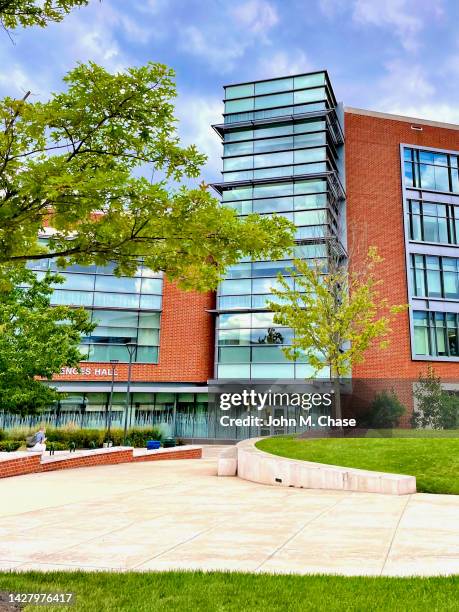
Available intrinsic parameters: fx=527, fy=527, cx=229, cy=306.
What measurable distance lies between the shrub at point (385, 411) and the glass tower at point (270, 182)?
9.51 m

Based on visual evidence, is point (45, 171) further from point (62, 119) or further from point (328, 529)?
point (328, 529)

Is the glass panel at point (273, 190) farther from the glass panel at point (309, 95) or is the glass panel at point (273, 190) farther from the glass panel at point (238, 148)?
the glass panel at point (309, 95)

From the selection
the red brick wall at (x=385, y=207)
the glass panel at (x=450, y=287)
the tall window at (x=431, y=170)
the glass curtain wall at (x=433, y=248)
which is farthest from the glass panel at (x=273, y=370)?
the tall window at (x=431, y=170)

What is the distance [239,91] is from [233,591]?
42782 millimetres

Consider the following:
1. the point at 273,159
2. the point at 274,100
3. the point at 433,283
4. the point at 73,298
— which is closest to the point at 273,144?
the point at 273,159

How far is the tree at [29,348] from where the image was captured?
2597 cm

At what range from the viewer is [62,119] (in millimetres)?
6230

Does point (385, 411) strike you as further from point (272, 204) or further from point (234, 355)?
point (272, 204)

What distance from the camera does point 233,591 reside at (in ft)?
15.3

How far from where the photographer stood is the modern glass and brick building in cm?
3797

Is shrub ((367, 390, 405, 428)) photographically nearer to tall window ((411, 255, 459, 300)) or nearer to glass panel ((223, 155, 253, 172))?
tall window ((411, 255, 459, 300))

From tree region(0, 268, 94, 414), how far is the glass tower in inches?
551

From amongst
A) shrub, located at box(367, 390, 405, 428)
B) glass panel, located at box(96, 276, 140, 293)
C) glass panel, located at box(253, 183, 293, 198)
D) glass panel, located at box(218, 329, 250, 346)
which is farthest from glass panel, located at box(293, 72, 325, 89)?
shrub, located at box(367, 390, 405, 428)

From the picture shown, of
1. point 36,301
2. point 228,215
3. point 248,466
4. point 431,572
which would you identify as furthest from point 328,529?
point 36,301
